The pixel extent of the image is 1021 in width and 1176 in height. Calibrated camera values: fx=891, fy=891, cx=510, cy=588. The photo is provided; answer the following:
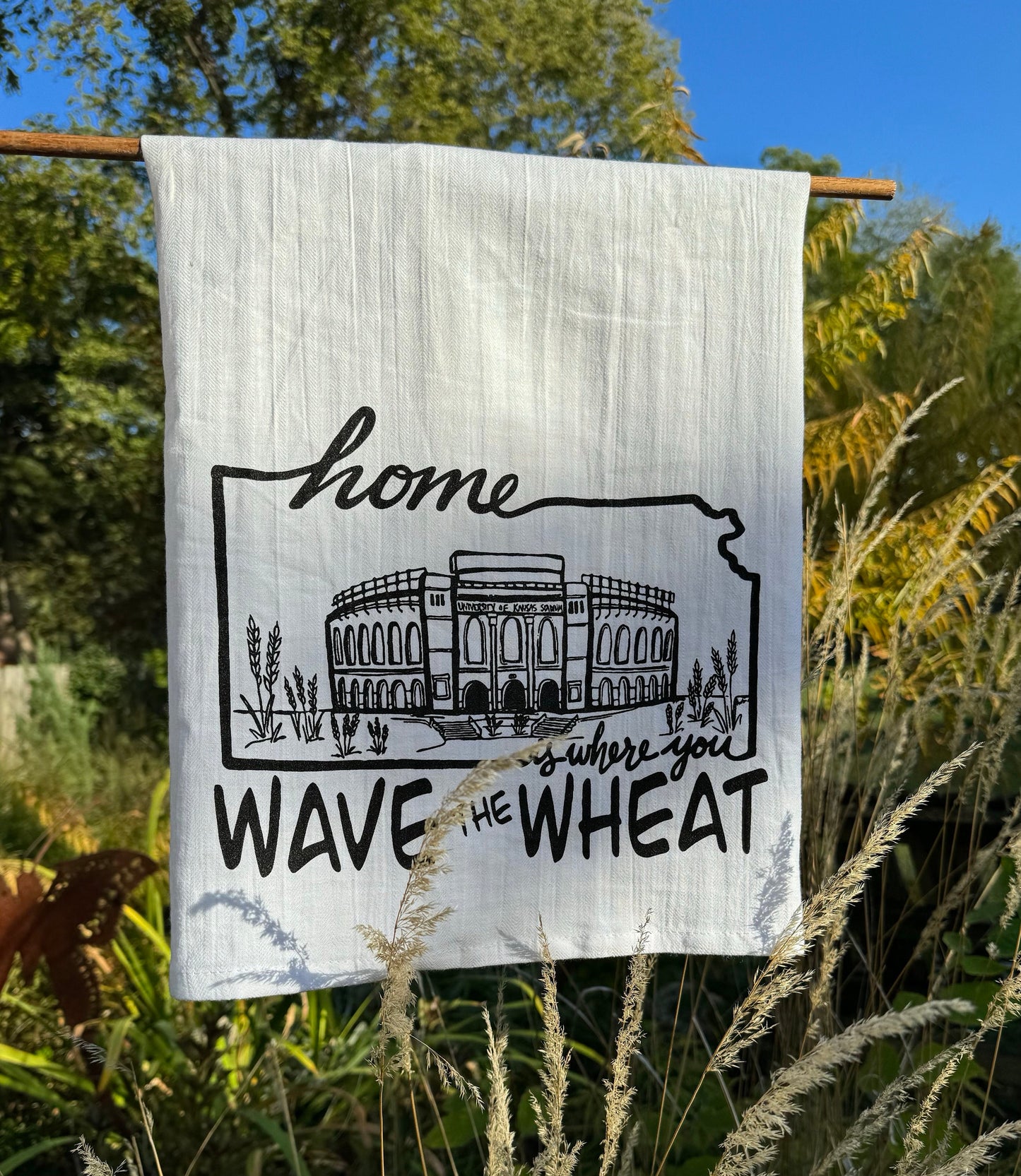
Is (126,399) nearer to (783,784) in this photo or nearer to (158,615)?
(158,615)

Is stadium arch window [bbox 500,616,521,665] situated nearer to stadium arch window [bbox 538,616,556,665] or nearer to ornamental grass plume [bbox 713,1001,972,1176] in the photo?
stadium arch window [bbox 538,616,556,665]

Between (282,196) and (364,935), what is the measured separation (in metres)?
0.82


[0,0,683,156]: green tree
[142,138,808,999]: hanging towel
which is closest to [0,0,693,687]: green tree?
[0,0,683,156]: green tree

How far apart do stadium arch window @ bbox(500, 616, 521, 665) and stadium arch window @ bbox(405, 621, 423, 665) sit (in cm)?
10

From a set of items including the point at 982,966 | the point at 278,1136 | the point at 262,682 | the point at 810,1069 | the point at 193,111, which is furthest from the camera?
the point at 193,111

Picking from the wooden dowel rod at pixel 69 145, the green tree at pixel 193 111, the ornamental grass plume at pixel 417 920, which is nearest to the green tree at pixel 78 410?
the green tree at pixel 193 111

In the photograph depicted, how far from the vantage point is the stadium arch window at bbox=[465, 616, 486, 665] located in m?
1.08

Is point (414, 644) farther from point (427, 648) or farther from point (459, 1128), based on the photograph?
point (459, 1128)

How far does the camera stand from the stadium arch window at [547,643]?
109 centimetres

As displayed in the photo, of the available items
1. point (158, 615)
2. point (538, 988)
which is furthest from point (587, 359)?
point (158, 615)

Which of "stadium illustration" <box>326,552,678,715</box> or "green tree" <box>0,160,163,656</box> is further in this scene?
"green tree" <box>0,160,163,656</box>

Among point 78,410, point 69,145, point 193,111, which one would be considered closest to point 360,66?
point 193,111

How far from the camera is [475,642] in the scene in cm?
108

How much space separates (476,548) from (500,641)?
0.38 feet
